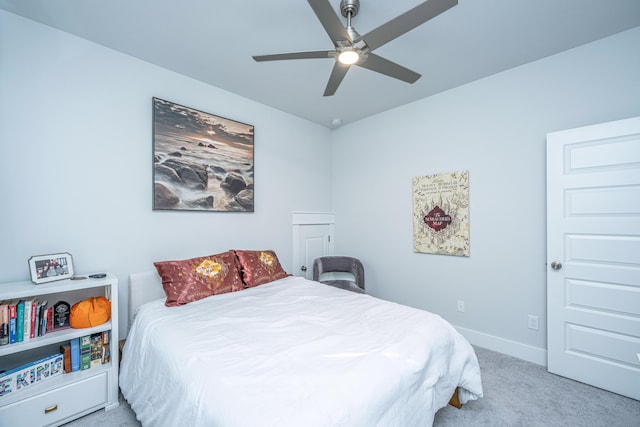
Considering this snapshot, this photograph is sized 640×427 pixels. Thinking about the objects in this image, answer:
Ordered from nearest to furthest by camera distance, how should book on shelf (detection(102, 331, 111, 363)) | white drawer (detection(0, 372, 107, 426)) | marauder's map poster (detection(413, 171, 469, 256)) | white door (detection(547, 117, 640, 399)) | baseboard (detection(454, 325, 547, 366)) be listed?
white drawer (detection(0, 372, 107, 426)), book on shelf (detection(102, 331, 111, 363)), white door (detection(547, 117, 640, 399)), baseboard (detection(454, 325, 547, 366)), marauder's map poster (detection(413, 171, 469, 256))

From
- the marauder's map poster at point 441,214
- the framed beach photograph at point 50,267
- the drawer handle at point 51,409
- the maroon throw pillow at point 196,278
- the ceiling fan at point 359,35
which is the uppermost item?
the ceiling fan at point 359,35

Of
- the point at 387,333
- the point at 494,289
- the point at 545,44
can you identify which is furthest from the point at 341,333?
the point at 545,44

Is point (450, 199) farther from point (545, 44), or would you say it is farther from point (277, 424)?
point (277, 424)

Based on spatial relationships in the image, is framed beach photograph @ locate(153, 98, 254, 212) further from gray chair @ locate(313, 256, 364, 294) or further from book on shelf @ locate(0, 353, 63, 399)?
book on shelf @ locate(0, 353, 63, 399)

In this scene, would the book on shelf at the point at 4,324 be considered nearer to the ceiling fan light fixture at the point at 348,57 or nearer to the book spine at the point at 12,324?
the book spine at the point at 12,324

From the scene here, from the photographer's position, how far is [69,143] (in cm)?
204

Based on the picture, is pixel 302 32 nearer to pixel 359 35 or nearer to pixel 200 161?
pixel 359 35

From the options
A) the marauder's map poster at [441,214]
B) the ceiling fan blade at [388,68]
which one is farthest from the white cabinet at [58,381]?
the marauder's map poster at [441,214]

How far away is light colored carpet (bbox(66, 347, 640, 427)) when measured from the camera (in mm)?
1719

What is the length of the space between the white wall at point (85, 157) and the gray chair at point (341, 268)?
117cm

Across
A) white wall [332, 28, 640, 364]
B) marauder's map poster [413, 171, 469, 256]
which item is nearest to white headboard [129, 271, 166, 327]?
white wall [332, 28, 640, 364]

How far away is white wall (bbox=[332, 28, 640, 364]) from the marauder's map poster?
0.09 meters

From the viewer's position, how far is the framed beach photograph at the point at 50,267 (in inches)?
69.0

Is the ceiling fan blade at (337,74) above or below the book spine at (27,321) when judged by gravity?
above
